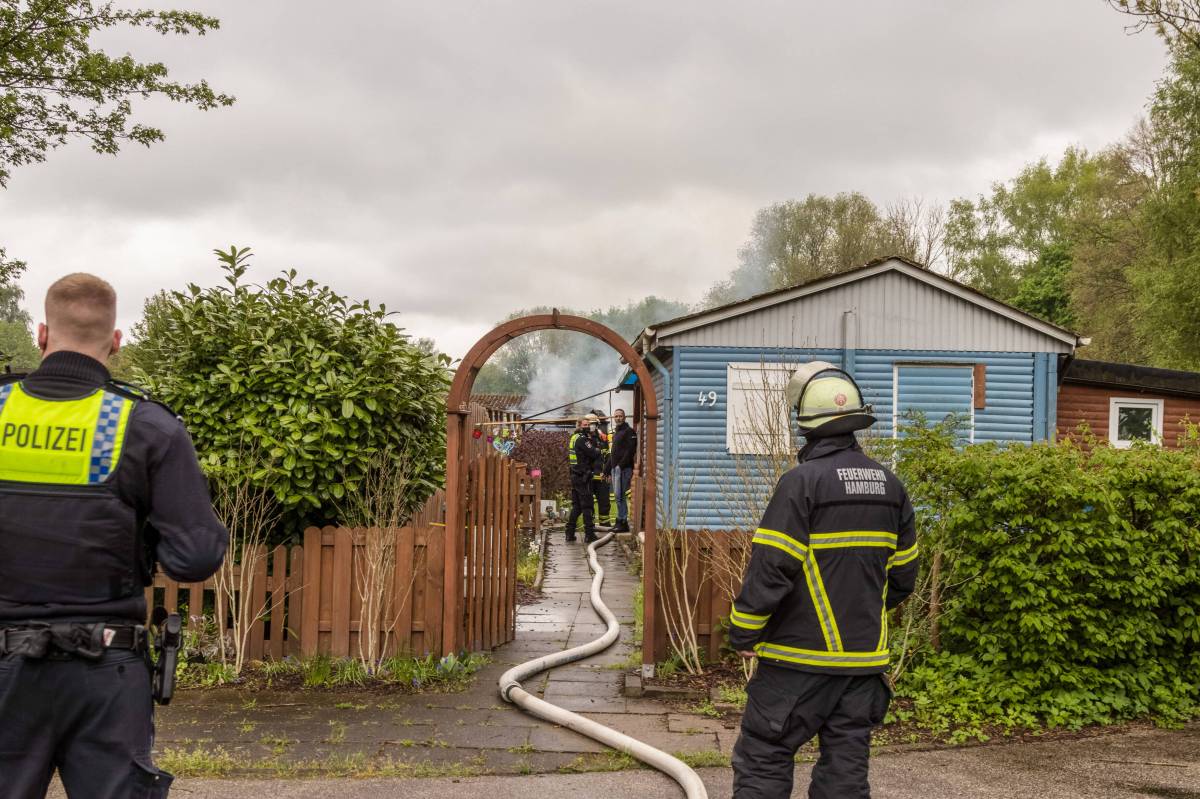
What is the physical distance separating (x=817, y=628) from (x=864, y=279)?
1251 cm

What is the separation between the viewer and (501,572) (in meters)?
8.17

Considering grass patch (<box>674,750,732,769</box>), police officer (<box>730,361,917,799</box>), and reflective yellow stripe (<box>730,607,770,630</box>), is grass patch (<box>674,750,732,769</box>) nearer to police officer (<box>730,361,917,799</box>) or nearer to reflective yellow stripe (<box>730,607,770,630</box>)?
police officer (<box>730,361,917,799</box>)

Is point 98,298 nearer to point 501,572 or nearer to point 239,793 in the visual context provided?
point 239,793

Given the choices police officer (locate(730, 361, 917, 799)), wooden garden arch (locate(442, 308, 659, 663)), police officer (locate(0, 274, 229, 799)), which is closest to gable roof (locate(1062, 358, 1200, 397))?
wooden garden arch (locate(442, 308, 659, 663))

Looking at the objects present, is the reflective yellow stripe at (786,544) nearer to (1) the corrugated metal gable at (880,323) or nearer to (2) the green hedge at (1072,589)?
(2) the green hedge at (1072,589)

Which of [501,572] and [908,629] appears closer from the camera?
[908,629]

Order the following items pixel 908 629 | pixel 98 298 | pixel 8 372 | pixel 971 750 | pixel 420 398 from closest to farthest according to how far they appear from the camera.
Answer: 1. pixel 98 298
2. pixel 8 372
3. pixel 971 750
4. pixel 908 629
5. pixel 420 398

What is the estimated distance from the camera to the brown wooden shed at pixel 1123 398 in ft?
53.6

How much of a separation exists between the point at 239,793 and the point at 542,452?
66.7ft

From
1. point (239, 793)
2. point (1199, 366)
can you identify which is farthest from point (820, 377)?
point (1199, 366)

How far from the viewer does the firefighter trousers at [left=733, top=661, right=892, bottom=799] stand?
11.8 feet

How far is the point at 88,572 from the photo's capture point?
287 centimetres

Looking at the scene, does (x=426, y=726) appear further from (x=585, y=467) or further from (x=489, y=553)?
(x=585, y=467)

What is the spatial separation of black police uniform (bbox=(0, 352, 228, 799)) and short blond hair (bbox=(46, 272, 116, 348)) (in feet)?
0.19
